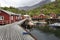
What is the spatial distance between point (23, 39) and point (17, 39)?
0.65m

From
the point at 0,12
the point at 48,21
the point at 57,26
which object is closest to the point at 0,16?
the point at 0,12

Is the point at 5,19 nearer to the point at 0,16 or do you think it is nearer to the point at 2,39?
the point at 0,16

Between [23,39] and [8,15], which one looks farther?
[8,15]

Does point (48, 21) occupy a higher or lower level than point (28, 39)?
lower

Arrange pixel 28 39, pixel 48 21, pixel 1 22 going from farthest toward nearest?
pixel 48 21, pixel 1 22, pixel 28 39

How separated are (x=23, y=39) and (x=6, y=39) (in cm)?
182

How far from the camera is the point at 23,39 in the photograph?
19.5 meters

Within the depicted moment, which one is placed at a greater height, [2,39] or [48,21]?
[2,39]

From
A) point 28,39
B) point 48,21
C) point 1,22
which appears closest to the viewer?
point 28,39

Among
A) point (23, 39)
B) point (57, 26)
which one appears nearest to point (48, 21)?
point (57, 26)

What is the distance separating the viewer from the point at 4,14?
166ft

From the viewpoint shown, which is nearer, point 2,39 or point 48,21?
point 2,39

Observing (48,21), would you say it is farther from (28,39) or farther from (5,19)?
(28,39)

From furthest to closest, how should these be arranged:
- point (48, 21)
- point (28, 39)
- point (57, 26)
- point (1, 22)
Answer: point (48, 21)
point (57, 26)
point (1, 22)
point (28, 39)
